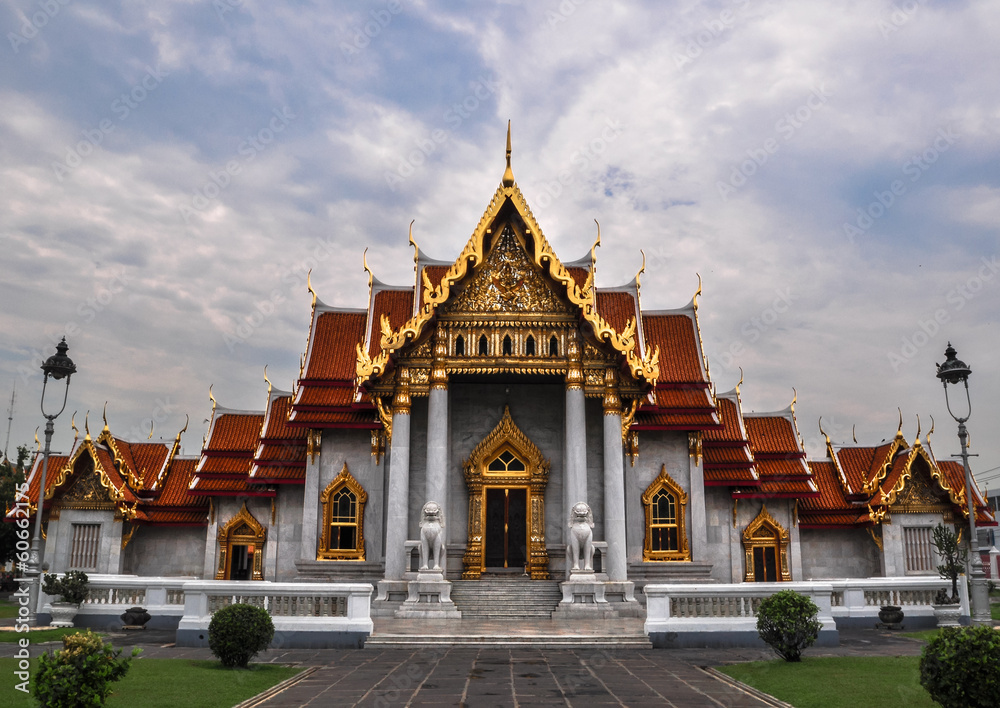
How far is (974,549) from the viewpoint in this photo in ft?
66.8

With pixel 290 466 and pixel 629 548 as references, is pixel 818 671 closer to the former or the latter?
pixel 629 548

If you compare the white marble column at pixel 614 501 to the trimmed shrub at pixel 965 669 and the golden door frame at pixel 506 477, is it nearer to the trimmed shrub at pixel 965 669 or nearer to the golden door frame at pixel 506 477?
the golden door frame at pixel 506 477

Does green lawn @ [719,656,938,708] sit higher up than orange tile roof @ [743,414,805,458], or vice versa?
orange tile roof @ [743,414,805,458]

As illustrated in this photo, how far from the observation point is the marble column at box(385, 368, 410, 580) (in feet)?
67.9

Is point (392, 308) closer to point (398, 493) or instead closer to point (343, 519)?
point (343, 519)

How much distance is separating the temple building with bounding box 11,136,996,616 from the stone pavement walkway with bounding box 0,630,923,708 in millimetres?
4468

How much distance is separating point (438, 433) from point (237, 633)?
353 inches

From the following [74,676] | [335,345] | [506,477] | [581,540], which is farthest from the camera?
[335,345]

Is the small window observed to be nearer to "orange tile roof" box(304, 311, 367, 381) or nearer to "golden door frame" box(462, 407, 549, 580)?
"orange tile roof" box(304, 311, 367, 381)

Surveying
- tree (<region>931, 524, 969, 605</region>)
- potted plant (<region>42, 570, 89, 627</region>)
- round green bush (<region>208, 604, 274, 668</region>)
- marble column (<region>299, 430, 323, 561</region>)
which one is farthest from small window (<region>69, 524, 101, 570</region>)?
tree (<region>931, 524, 969, 605</region>)

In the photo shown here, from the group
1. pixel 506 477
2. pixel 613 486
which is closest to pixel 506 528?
pixel 506 477

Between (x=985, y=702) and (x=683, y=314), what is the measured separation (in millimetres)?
21148

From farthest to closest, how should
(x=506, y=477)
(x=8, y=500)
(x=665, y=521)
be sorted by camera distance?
(x=8, y=500), (x=665, y=521), (x=506, y=477)

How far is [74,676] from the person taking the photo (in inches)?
299
